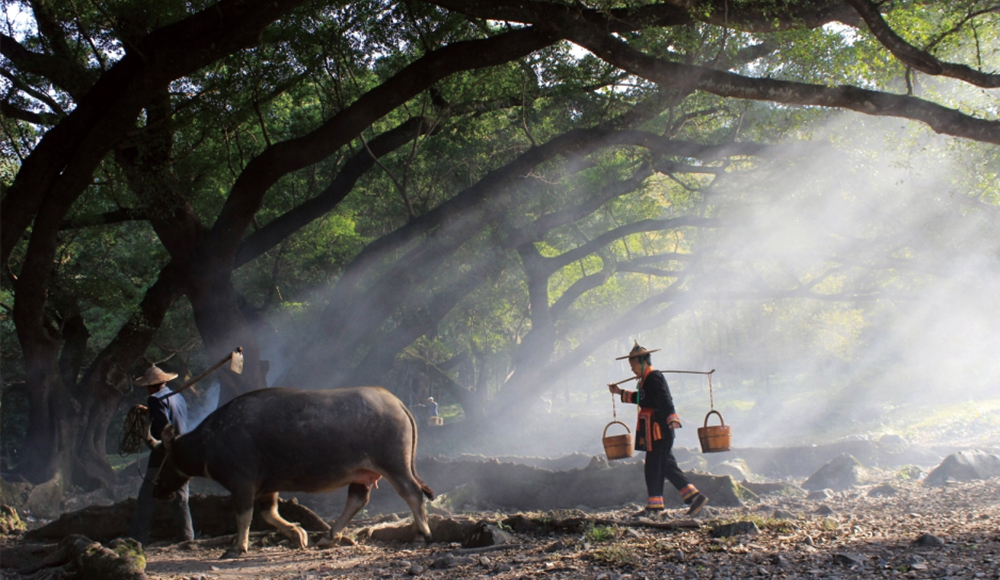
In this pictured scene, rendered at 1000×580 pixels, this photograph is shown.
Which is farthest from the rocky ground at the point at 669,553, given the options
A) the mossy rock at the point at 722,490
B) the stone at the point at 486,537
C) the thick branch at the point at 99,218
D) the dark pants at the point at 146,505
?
the thick branch at the point at 99,218

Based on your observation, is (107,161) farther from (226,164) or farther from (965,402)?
(965,402)

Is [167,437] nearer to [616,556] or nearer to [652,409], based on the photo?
[616,556]

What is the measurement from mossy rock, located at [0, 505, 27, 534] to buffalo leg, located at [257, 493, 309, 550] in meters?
3.53

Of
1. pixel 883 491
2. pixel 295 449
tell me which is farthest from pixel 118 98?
pixel 883 491

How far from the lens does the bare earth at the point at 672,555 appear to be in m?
4.71

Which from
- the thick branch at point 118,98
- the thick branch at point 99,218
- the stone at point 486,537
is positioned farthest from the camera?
the thick branch at point 99,218

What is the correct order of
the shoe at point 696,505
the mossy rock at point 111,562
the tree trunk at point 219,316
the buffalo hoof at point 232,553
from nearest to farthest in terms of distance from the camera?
the mossy rock at point 111,562
the buffalo hoof at point 232,553
the shoe at point 696,505
the tree trunk at point 219,316

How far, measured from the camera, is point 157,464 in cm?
807

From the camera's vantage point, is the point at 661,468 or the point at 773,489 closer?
the point at 661,468

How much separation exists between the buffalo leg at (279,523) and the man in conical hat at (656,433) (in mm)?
3580

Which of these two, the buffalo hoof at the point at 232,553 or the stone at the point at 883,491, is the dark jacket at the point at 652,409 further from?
the stone at the point at 883,491

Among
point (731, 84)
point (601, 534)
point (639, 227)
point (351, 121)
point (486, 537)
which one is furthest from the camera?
point (639, 227)

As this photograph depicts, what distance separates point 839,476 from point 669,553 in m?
9.56

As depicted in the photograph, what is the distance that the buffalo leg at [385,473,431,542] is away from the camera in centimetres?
743
